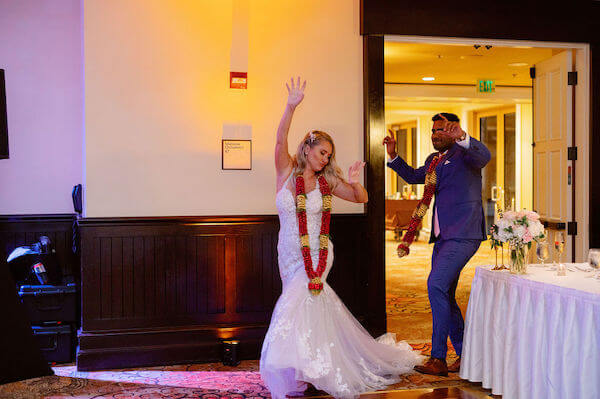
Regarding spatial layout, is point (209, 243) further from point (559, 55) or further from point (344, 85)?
point (559, 55)

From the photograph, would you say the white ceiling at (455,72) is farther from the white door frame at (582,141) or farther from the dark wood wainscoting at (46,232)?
the dark wood wainscoting at (46,232)

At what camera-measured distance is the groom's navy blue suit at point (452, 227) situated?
445 centimetres

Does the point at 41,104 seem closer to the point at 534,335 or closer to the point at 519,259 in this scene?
the point at 519,259

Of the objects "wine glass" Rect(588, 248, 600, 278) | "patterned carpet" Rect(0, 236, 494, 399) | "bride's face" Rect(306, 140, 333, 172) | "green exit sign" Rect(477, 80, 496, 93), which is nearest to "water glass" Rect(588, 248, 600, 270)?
"wine glass" Rect(588, 248, 600, 278)

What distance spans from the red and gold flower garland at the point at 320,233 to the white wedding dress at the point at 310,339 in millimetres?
39

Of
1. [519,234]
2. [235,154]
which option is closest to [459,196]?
[519,234]

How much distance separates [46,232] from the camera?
5.83 m

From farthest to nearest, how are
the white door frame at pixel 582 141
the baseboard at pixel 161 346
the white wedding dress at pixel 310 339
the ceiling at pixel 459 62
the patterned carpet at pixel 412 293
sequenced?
the ceiling at pixel 459 62
the patterned carpet at pixel 412 293
the white door frame at pixel 582 141
the baseboard at pixel 161 346
the white wedding dress at pixel 310 339

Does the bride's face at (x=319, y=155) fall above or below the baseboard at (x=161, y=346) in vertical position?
above

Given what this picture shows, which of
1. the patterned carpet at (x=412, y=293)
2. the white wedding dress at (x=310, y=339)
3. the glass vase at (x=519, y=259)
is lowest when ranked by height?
the patterned carpet at (x=412, y=293)

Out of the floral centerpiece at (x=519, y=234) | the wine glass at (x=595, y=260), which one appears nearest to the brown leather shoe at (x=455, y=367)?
the floral centerpiece at (x=519, y=234)

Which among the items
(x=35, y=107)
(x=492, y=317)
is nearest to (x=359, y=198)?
(x=492, y=317)

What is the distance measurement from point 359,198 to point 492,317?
1166 millimetres

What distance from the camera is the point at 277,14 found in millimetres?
5254
